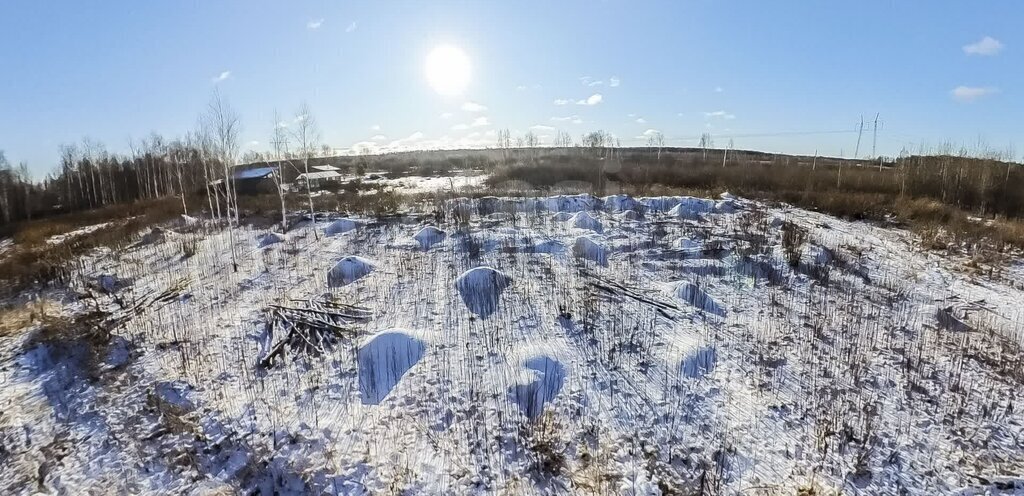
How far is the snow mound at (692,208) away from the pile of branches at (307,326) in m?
10.2

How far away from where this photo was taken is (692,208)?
14.5 meters

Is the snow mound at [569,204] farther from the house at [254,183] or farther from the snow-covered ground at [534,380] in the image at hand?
the house at [254,183]

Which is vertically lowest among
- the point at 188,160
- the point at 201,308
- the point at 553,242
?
the point at 201,308

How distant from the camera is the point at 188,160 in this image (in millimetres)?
34500

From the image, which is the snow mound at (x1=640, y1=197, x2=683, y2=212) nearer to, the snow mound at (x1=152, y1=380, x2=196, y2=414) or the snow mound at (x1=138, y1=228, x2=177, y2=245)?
the snow mound at (x1=152, y1=380, x2=196, y2=414)

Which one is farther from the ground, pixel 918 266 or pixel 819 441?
pixel 918 266

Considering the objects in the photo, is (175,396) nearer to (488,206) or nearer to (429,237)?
(429,237)

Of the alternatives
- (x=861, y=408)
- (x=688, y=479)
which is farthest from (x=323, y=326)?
(x=861, y=408)

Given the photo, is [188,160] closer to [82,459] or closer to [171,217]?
[171,217]

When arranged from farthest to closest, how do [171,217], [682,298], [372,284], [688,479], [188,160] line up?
[188,160], [171,217], [372,284], [682,298], [688,479]

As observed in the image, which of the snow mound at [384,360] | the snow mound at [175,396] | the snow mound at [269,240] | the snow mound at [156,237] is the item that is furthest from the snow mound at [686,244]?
the snow mound at [156,237]

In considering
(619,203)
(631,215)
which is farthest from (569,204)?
(631,215)

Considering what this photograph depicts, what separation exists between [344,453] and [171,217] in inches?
714

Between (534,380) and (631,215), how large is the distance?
9536 millimetres
